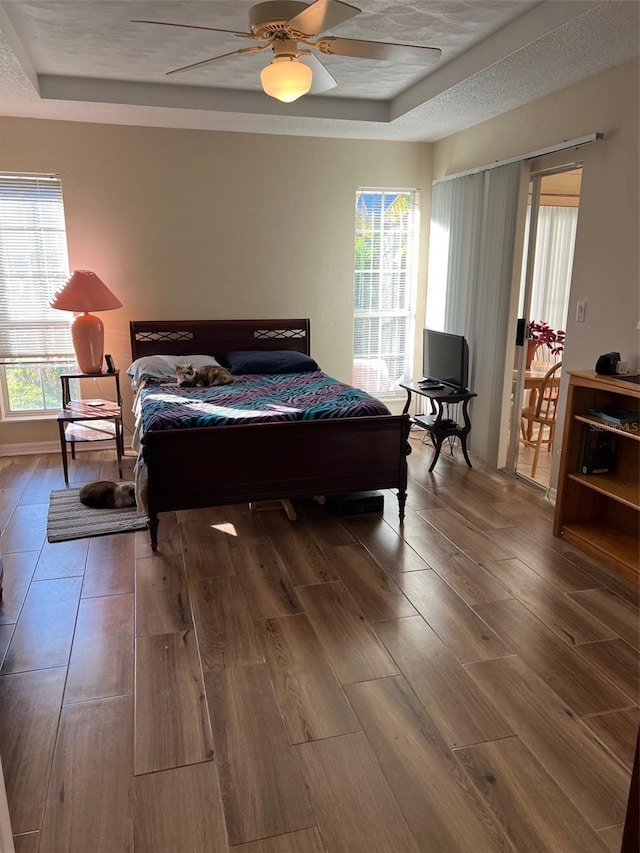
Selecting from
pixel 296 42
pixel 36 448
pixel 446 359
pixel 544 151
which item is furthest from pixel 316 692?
pixel 36 448

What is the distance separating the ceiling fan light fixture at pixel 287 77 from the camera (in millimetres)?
2434

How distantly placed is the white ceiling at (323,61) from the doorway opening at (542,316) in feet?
2.88

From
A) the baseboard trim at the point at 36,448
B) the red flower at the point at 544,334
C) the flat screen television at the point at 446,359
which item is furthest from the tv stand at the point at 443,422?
the baseboard trim at the point at 36,448

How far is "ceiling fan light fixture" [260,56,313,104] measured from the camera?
7.98ft

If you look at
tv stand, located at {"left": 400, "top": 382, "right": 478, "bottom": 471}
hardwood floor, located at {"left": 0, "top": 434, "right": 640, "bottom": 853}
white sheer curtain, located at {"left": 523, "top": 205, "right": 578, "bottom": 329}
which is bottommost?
hardwood floor, located at {"left": 0, "top": 434, "right": 640, "bottom": 853}

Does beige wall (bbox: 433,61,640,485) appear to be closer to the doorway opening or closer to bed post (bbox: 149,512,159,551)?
the doorway opening

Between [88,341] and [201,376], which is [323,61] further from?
[88,341]

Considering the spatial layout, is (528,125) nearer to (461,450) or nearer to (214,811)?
(461,450)

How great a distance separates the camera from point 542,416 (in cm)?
455

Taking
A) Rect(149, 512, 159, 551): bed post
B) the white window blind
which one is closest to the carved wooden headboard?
the white window blind

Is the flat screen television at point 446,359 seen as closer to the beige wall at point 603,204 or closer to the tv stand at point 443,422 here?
the tv stand at point 443,422

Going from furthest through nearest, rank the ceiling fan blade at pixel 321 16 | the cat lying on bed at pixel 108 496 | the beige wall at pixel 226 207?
the beige wall at pixel 226 207
the cat lying on bed at pixel 108 496
the ceiling fan blade at pixel 321 16

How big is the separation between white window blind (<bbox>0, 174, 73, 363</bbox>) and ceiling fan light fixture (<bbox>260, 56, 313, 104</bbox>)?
8.94 ft

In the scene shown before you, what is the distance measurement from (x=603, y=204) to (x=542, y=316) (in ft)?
5.96
